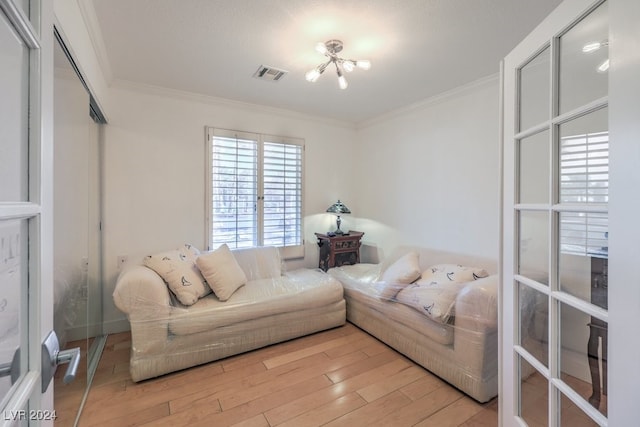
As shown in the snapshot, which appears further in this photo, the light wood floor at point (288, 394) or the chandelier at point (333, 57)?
the chandelier at point (333, 57)

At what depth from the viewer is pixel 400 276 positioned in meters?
2.44

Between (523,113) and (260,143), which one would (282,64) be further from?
(523,113)

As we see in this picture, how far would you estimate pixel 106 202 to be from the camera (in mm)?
2602

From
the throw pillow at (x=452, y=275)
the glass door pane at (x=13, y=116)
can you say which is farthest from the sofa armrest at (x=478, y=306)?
the glass door pane at (x=13, y=116)

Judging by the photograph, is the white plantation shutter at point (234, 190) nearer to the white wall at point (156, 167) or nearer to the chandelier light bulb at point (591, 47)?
the white wall at point (156, 167)

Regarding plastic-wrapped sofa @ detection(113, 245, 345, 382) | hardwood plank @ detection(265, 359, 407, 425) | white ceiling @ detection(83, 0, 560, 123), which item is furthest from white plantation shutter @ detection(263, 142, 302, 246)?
hardwood plank @ detection(265, 359, 407, 425)

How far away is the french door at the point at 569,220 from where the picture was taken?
67cm

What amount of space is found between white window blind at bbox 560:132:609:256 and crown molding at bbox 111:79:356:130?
300 cm

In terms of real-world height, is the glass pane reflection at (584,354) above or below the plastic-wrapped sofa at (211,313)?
above

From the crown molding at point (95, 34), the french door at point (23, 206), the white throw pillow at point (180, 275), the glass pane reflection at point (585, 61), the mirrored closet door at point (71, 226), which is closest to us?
Result: the french door at point (23, 206)

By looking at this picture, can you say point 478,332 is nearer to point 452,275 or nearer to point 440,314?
point 440,314

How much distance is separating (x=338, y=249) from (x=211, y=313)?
1780mm

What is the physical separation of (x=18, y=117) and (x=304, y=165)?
3.16 meters

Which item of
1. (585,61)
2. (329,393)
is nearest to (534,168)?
(585,61)
